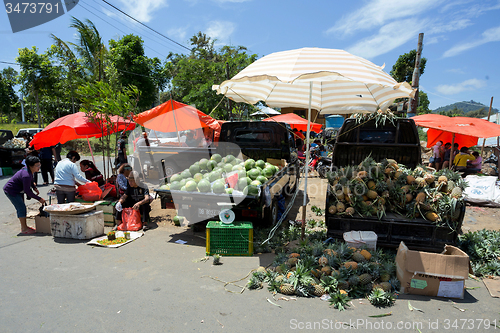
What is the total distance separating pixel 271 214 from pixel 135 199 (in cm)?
301

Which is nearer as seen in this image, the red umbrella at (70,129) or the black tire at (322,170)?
the red umbrella at (70,129)

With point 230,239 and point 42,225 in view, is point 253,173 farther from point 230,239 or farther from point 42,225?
point 42,225

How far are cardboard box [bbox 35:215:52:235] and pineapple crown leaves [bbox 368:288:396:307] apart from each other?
5981 mm

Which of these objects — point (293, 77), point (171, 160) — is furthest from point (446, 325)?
point (171, 160)

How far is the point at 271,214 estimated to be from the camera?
18.0 ft

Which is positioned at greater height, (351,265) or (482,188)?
(482,188)

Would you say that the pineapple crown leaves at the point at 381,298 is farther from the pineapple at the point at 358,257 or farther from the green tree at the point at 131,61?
the green tree at the point at 131,61

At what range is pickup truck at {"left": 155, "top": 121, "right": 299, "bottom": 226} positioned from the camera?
4676mm

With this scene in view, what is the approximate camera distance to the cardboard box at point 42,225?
551 cm

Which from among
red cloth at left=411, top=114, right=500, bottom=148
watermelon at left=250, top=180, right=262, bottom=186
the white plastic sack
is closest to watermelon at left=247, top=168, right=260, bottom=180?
watermelon at left=250, top=180, right=262, bottom=186

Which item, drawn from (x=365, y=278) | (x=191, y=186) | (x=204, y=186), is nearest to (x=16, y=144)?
(x=191, y=186)

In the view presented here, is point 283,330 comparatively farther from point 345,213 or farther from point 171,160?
point 171,160

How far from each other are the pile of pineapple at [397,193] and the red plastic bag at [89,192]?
513 cm

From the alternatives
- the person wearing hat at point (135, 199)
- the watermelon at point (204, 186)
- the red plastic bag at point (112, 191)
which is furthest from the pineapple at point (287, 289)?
the red plastic bag at point (112, 191)
